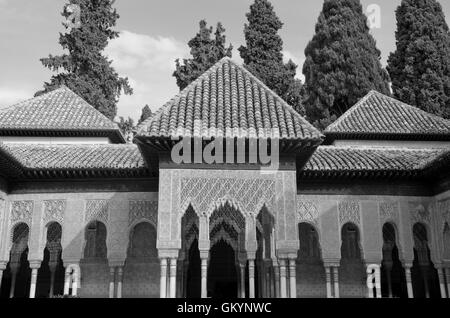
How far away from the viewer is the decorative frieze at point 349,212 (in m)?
11.4

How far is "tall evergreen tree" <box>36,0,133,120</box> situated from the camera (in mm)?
20031

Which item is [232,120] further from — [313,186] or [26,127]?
[26,127]

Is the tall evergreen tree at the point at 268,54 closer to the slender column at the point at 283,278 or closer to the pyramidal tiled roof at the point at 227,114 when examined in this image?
the pyramidal tiled roof at the point at 227,114

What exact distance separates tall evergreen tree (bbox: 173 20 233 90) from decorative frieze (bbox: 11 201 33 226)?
37.0 feet

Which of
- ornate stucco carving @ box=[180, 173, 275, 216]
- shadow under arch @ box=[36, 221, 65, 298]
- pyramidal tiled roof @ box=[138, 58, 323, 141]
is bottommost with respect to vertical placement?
shadow under arch @ box=[36, 221, 65, 298]

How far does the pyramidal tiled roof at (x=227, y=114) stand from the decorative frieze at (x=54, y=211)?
398 centimetres

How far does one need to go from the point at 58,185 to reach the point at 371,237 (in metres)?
7.96

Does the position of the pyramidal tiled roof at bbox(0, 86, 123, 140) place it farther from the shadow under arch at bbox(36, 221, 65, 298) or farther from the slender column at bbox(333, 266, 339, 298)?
the slender column at bbox(333, 266, 339, 298)

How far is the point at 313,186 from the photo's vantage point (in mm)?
11508

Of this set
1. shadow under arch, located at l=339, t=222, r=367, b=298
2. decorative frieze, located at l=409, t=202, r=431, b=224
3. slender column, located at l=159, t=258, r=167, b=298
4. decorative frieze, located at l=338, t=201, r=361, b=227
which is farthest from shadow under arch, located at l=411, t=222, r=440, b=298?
slender column, located at l=159, t=258, r=167, b=298

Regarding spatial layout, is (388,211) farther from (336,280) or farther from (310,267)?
(310,267)

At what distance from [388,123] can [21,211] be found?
1173 centimetres
